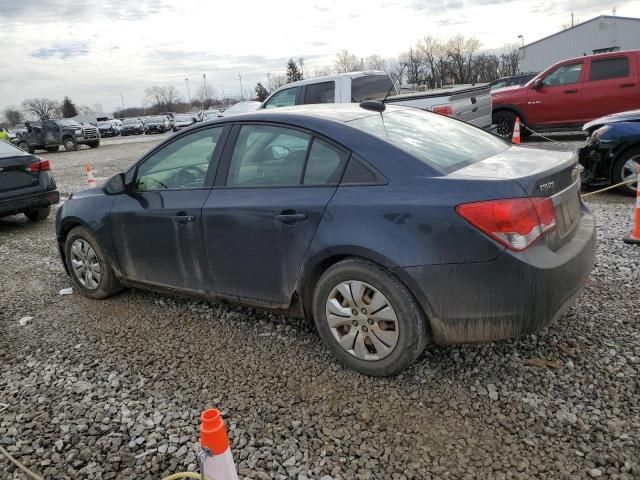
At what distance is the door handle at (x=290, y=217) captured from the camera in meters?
3.10

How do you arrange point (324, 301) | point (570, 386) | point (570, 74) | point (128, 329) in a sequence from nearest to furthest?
point (570, 386), point (324, 301), point (128, 329), point (570, 74)

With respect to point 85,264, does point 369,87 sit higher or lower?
higher

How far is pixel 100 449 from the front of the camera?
2654mm

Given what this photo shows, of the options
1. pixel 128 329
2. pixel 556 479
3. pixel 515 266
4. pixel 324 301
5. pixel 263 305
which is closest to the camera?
pixel 556 479

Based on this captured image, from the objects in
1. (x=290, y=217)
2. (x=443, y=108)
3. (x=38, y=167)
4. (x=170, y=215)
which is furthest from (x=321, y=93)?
(x=290, y=217)

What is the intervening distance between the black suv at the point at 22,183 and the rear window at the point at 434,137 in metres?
6.43

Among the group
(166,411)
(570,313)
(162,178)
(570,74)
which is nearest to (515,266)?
(570,313)

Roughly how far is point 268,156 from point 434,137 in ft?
3.58

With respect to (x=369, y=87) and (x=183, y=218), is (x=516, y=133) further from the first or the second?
(x=183, y=218)

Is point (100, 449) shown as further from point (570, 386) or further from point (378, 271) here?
point (570, 386)

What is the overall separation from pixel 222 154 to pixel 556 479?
2.74 meters

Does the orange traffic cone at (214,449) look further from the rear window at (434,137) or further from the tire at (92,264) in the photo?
the tire at (92,264)

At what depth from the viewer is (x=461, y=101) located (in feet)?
30.5

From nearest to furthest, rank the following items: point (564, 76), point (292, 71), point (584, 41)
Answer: point (564, 76), point (584, 41), point (292, 71)
